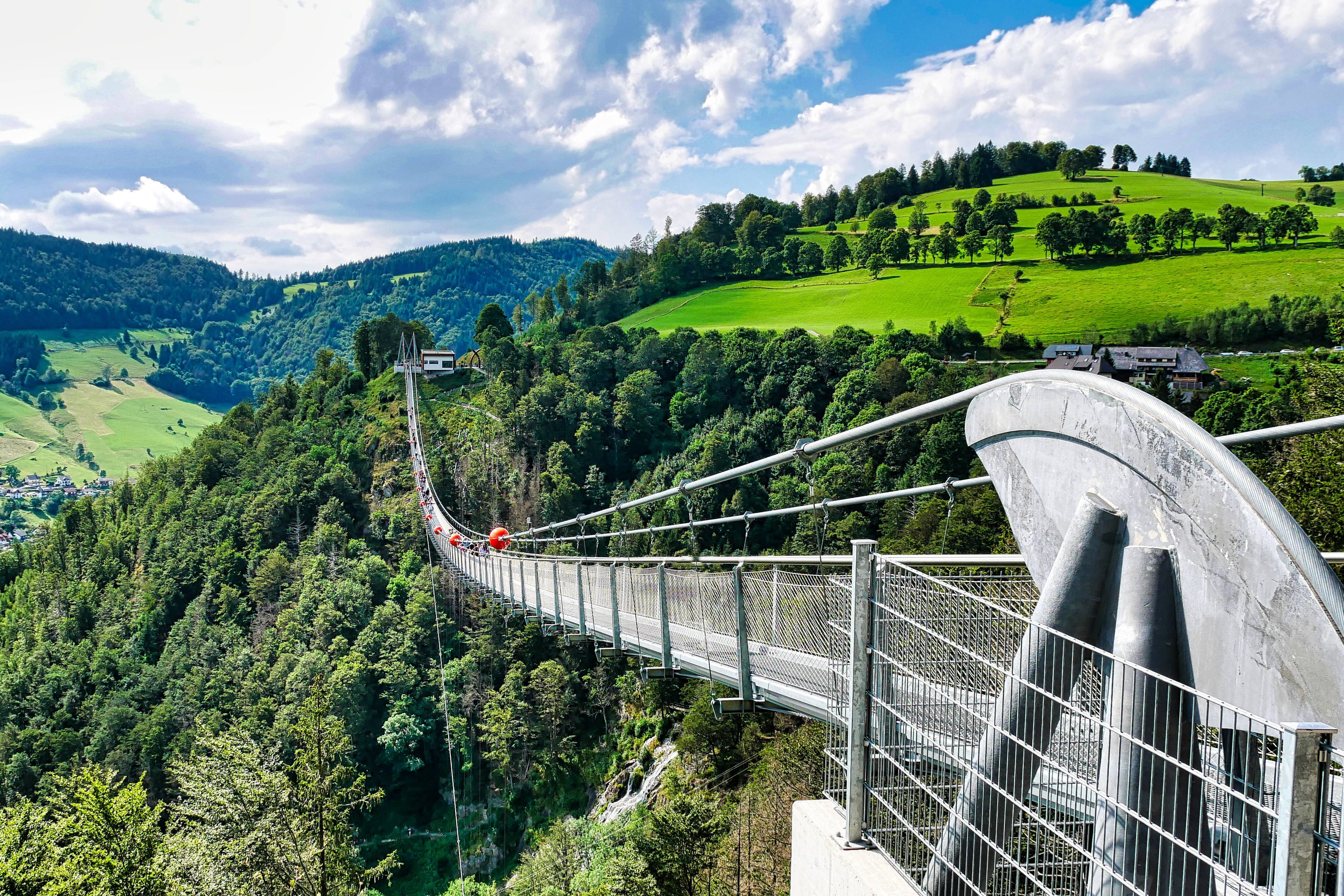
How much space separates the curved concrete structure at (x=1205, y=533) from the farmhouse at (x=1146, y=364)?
3454cm

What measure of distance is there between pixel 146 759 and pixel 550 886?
68.1 ft

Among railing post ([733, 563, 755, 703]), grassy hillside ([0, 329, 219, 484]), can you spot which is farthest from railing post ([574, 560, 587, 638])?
grassy hillside ([0, 329, 219, 484])

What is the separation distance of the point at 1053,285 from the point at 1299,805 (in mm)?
60218

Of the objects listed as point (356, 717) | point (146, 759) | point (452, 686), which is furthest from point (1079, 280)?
point (146, 759)

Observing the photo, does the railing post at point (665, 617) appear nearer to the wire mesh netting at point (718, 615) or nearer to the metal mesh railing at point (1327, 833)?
the wire mesh netting at point (718, 615)

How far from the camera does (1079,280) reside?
5553 cm

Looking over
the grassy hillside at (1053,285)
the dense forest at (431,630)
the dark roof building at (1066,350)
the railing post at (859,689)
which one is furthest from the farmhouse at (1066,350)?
the railing post at (859,689)

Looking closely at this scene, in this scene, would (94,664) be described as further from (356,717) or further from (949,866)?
(949,866)

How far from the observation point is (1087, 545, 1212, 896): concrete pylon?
1.93 metres

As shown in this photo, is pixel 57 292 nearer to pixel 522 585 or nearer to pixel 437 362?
pixel 437 362

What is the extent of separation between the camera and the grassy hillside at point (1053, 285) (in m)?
48.3

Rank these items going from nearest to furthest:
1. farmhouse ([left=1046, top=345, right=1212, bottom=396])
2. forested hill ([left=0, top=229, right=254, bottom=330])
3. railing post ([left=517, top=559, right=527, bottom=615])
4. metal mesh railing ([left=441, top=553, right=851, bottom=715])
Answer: metal mesh railing ([left=441, top=553, right=851, bottom=715]) < railing post ([left=517, top=559, right=527, bottom=615]) < farmhouse ([left=1046, top=345, right=1212, bottom=396]) < forested hill ([left=0, top=229, right=254, bottom=330])

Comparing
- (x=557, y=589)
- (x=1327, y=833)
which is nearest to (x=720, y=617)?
(x=1327, y=833)

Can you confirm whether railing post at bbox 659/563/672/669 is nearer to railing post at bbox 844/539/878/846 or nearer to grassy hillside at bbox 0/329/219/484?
railing post at bbox 844/539/878/846
